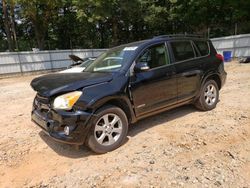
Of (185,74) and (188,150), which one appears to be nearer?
(188,150)

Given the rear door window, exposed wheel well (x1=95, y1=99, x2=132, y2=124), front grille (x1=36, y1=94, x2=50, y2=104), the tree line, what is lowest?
exposed wheel well (x1=95, y1=99, x2=132, y2=124)

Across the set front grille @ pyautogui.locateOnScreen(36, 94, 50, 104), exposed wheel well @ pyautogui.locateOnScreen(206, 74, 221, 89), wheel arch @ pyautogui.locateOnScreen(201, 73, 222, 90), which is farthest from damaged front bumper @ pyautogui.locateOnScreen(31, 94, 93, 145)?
exposed wheel well @ pyautogui.locateOnScreen(206, 74, 221, 89)

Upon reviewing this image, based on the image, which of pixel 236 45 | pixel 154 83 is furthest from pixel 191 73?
pixel 236 45

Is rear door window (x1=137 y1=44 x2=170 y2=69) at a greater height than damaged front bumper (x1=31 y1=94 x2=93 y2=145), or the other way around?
rear door window (x1=137 y1=44 x2=170 y2=69)

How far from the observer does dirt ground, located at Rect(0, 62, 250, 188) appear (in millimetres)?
2937

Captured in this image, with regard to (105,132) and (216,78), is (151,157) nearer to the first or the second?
(105,132)

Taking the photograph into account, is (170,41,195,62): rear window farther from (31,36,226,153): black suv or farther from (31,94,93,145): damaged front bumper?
(31,94,93,145): damaged front bumper

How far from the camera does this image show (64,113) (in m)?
3.33

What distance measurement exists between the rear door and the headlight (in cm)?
213

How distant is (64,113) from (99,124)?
570 mm

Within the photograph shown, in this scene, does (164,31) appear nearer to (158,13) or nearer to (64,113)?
(158,13)

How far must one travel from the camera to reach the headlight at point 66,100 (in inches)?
131

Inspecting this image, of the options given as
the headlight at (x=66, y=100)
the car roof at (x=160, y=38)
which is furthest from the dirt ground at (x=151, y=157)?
the car roof at (x=160, y=38)

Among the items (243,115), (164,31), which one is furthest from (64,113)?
(164,31)
